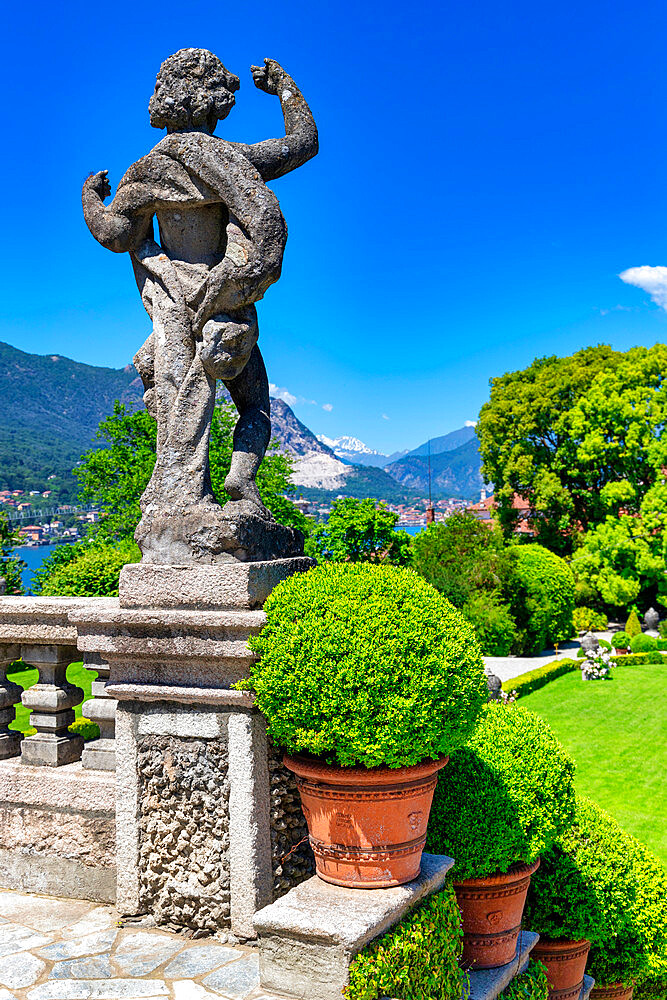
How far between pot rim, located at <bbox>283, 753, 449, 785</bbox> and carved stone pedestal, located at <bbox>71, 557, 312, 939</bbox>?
A: 0.47 metres

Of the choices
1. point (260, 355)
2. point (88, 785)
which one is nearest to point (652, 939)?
point (88, 785)

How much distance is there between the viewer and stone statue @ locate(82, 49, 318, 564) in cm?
370

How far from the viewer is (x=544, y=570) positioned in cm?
2805

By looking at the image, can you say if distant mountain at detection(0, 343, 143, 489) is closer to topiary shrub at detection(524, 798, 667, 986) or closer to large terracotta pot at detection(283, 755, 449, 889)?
topiary shrub at detection(524, 798, 667, 986)

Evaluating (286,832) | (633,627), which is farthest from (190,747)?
(633,627)

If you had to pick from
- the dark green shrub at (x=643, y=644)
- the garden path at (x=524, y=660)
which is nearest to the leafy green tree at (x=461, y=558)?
the garden path at (x=524, y=660)

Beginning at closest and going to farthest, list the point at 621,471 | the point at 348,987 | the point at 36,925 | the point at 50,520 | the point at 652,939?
the point at 348,987 → the point at 36,925 → the point at 652,939 → the point at 621,471 → the point at 50,520

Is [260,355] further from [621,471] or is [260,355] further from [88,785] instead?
[621,471]

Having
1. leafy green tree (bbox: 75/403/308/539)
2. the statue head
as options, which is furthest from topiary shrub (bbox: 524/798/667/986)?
leafy green tree (bbox: 75/403/308/539)

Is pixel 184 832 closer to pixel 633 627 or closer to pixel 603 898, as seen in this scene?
pixel 603 898

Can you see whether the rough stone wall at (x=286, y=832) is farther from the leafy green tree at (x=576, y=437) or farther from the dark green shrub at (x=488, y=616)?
the leafy green tree at (x=576, y=437)

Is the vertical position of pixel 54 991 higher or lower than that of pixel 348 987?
lower

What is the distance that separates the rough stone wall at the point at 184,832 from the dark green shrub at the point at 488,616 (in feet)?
71.0

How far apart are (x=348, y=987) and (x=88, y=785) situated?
189 centimetres
